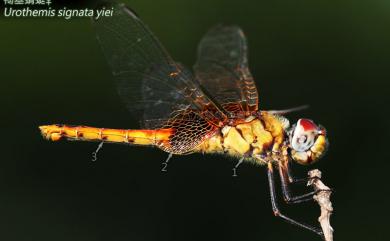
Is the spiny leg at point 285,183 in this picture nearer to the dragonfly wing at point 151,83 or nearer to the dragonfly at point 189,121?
the dragonfly at point 189,121

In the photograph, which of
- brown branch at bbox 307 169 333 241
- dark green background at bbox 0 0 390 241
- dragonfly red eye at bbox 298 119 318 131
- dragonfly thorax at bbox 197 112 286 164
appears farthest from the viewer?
dark green background at bbox 0 0 390 241

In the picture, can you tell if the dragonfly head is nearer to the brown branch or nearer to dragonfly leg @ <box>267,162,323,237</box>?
dragonfly leg @ <box>267,162,323,237</box>

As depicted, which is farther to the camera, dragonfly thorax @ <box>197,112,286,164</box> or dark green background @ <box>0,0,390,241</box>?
dark green background @ <box>0,0,390,241</box>

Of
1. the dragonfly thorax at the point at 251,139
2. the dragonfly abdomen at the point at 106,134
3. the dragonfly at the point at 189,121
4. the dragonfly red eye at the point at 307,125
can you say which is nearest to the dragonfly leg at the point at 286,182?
the dragonfly at the point at 189,121

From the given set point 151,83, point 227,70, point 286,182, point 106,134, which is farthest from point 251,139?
point 106,134

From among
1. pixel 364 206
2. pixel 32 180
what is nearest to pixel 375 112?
pixel 364 206

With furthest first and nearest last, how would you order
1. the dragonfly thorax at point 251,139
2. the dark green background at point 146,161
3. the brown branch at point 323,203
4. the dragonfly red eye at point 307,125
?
the dark green background at point 146,161 < the dragonfly thorax at point 251,139 < the dragonfly red eye at point 307,125 < the brown branch at point 323,203

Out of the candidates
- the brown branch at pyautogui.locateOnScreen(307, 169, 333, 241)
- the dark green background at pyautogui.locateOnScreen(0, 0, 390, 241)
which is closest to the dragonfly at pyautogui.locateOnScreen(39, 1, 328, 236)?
the brown branch at pyautogui.locateOnScreen(307, 169, 333, 241)

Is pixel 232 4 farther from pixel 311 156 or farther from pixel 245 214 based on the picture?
pixel 311 156
